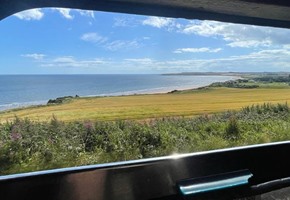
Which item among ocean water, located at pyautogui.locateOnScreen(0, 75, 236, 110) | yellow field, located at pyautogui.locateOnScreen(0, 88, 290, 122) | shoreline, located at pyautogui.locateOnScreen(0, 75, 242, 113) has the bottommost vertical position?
yellow field, located at pyautogui.locateOnScreen(0, 88, 290, 122)

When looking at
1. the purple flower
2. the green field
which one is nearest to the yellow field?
the green field

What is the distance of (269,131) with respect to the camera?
121 inches

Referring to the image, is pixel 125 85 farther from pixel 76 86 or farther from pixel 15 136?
pixel 15 136

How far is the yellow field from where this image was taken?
7.53 ft

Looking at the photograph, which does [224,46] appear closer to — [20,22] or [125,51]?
[125,51]

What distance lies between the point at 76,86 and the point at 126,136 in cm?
97

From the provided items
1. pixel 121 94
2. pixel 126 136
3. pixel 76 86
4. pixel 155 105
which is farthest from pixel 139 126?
pixel 76 86

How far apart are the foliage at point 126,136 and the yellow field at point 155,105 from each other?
0.29 ft

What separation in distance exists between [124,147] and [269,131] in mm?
1361

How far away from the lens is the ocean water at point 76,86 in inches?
72.2

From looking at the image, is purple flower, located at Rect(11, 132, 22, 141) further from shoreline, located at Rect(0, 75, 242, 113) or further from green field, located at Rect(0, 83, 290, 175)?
shoreline, located at Rect(0, 75, 242, 113)

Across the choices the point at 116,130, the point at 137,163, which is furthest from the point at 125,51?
the point at 137,163

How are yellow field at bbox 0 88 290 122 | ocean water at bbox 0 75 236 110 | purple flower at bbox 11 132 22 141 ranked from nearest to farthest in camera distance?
ocean water at bbox 0 75 236 110, yellow field at bbox 0 88 290 122, purple flower at bbox 11 132 22 141

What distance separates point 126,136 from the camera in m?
2.97
